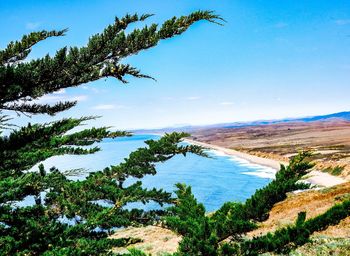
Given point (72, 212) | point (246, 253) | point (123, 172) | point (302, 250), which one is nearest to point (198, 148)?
point (123, 172)

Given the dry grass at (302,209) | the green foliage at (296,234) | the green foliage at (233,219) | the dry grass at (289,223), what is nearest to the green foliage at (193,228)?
the green foliage at (233,219)

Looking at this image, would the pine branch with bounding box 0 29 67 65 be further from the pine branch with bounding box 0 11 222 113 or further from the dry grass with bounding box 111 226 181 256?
the dry grass with bounding box 111 226 181 256

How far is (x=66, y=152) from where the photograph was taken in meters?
6.36

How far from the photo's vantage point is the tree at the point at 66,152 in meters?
4.89

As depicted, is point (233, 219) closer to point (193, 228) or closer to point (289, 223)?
point (193, 228)

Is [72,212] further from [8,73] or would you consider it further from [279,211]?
[279,211]

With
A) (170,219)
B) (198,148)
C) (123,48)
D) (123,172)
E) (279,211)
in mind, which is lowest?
(279,211)

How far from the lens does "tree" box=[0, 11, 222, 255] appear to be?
489cm

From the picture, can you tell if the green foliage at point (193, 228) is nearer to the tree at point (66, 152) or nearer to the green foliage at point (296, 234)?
the green foliage at point (296, 234)

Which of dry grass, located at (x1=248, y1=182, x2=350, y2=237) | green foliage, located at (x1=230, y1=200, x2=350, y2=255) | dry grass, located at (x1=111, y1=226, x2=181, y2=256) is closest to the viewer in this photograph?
green foliage, located at (x1=230, y1=200, x2=350, y2=255)

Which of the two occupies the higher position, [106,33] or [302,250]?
[106,33]

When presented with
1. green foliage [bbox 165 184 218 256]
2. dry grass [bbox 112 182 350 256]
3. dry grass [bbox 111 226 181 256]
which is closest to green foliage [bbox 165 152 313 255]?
green foliage [bbox 165 184 218 256]

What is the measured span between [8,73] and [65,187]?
1942mm

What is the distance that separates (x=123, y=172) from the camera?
607 centimetres
